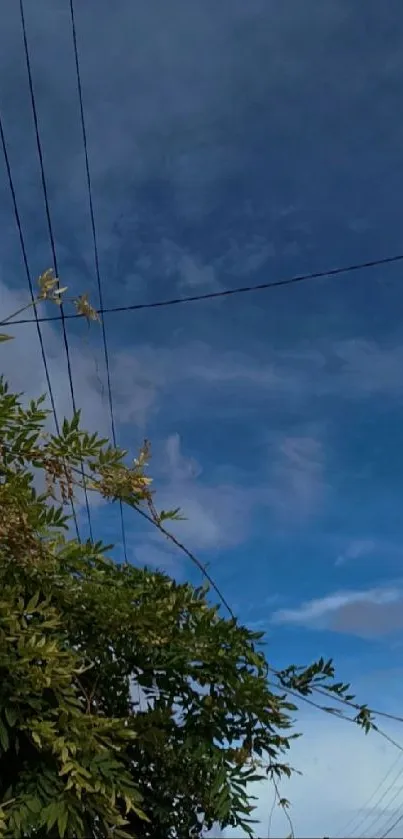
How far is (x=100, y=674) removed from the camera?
1.75 meters

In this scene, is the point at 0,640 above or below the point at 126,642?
below

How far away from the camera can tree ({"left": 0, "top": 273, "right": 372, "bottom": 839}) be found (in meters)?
1.50

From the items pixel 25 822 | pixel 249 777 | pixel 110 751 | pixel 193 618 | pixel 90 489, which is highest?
pixel 90 489

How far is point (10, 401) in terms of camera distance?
1.67m

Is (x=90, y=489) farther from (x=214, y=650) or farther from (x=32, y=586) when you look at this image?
(x=214, y=650)

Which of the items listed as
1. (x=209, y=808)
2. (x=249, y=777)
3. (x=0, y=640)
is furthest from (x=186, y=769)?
(x=0, y=640)

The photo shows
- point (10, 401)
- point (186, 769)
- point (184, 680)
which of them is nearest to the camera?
point (10, 401)

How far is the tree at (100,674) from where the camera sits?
1.50 m

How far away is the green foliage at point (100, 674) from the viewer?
1498 mm

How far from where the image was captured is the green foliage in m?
1.50

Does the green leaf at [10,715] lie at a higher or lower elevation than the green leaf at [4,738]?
higher

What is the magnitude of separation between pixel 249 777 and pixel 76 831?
1.50ft

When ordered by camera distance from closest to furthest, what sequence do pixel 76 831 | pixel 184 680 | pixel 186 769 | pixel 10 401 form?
pixel 76 831 < pixel 10 401 < pixel 184 680 < pixel 186 769

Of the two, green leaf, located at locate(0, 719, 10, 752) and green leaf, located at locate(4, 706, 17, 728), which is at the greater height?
green leaf, located at locate(4, 706, 17, 728)
